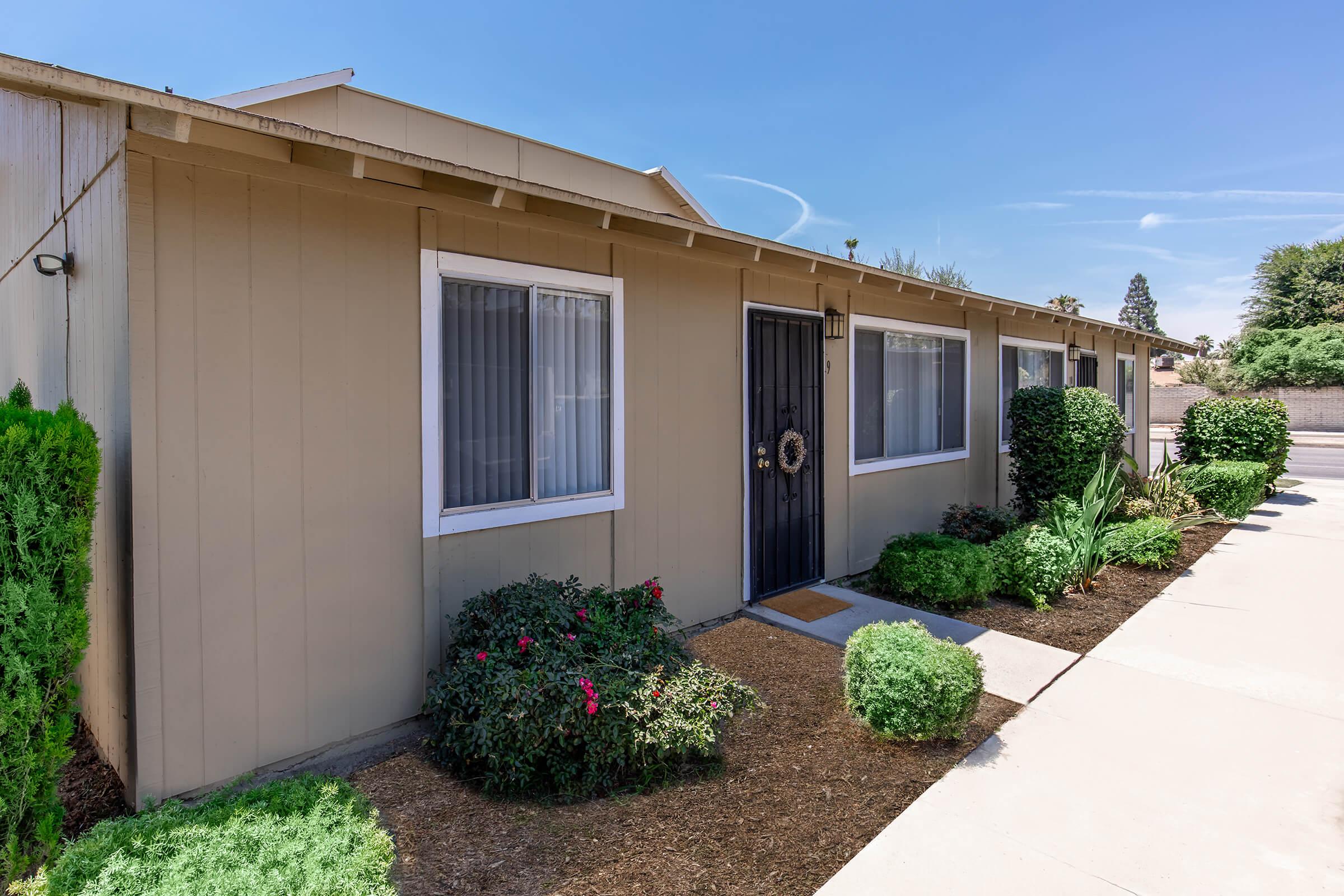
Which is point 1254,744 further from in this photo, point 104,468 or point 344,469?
point 104,468

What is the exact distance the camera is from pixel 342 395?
307 cm

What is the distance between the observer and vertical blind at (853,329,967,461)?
6262 mm

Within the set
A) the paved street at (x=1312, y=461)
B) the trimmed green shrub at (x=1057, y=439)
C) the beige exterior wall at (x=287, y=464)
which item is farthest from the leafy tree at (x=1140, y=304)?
the beige exterior wall at (x=287, y=464)

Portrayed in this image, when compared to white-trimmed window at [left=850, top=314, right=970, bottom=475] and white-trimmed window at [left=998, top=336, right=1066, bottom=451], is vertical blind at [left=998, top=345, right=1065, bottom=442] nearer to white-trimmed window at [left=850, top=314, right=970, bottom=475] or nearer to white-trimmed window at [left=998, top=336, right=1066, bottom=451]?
white-trimmed window at [left=998, top=336, right=1066, bottom=451]

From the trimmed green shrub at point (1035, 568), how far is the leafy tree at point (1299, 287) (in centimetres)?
3543

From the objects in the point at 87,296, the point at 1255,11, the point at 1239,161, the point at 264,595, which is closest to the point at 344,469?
the point at 264,595

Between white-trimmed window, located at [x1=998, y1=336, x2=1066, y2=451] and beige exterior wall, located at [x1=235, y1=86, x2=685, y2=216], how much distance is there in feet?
16.8

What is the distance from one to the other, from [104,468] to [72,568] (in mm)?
754

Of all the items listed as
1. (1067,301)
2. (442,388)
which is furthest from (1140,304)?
(442,388)

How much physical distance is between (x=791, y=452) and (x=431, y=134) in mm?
8892

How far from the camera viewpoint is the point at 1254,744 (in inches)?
127

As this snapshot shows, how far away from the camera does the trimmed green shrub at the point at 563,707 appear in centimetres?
276

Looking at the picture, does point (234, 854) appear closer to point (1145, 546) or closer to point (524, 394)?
point (524, 394)

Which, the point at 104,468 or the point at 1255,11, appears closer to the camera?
the point at 104,468
